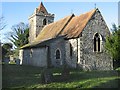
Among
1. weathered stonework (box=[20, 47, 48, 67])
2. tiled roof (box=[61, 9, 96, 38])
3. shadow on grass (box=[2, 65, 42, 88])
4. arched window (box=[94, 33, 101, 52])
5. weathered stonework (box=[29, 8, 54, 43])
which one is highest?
weathered stonework (box=[29, 8, 54, 43])

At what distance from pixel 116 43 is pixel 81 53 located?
4.85 metres

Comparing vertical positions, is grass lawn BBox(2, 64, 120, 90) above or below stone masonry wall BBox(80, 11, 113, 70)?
below

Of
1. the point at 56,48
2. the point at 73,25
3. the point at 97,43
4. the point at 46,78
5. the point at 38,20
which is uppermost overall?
the point at 38,20

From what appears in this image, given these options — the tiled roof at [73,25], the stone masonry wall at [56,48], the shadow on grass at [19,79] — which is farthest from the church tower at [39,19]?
the shadow on grass at [19,79]

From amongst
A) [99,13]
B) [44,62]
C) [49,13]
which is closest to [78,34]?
[99,13]

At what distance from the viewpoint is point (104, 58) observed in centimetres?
2820

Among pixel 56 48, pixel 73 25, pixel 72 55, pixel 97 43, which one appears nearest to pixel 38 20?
pixel 73 25

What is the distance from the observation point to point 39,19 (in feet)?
141

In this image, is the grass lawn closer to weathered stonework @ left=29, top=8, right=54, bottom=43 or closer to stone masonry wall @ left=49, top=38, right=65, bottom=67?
stone masonry wall @ left=49, top=38, right=65, bottom=67

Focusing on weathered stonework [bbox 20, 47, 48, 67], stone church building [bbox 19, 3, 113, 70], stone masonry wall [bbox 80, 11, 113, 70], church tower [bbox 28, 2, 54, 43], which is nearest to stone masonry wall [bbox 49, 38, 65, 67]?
stone church building [bbox 19, 3, 113, 70]

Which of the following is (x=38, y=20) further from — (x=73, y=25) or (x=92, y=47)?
(x=92, y=47)

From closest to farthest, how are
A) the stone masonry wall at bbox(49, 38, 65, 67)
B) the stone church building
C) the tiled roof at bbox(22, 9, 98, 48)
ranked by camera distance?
the stone church building, the tiled roof at bbox(22, 9, 98, 48), the stone masonry wall at bbox(49, 38, 65, 67)

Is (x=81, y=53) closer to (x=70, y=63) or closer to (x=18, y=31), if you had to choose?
(x=70, y=63)

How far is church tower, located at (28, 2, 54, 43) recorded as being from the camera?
140 feet
